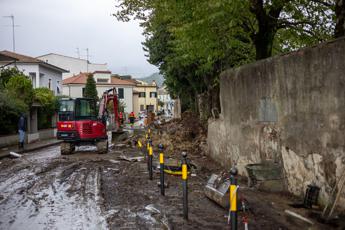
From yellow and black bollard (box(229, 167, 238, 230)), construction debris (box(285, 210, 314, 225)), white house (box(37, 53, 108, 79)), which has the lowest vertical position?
construction debris (box(285, 210, 314, 225))

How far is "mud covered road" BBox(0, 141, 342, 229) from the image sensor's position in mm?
7027

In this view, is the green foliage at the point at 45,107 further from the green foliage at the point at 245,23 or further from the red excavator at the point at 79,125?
the green foliage at the point at 245,23

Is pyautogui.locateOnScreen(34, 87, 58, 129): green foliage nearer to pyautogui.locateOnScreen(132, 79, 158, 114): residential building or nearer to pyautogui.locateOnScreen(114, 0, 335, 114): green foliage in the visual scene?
pyautogui.locateOnScreen(114, 0, 335, 114): green foliage

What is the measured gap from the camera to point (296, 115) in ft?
27.6

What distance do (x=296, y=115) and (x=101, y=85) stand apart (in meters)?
69.4

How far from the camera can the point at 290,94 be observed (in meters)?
8.61

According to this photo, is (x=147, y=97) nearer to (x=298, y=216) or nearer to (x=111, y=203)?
(x=111, y=203)

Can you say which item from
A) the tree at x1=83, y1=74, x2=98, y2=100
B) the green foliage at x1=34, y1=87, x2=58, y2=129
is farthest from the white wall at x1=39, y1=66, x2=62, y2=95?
the tree at x1=83, y1=74, x2=98, y2=100

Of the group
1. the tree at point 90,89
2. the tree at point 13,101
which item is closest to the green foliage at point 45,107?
the tree at point 13,101

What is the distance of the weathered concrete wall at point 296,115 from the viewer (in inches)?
277

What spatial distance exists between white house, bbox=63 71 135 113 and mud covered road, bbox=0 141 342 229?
5968cm

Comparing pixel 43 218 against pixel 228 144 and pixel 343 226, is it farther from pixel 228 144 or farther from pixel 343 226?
pixel 228 144

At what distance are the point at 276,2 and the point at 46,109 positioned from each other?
24370 mm

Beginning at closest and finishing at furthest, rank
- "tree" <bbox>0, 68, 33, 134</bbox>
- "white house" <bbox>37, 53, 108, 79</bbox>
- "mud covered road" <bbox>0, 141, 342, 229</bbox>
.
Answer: "mud covered road" <bbox>0, 141, 342, 229</bbox>
"tree" <bbox>0, 68, 33, 134</bbox>
"white house" <bbox>37, 53, 108, 79</bbox>
